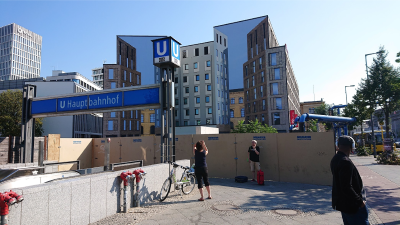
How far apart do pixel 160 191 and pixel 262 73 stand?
1775 inches

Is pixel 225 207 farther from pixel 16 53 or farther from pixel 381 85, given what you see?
pixel 16 53

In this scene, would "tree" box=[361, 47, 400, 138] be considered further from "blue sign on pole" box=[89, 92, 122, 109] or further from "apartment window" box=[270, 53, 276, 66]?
"blue sign on pole" box=[89, 92, 122, 109]

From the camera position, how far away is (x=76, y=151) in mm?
16031

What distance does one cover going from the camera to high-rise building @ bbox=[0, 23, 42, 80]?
122 m

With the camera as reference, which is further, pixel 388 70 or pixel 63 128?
pixel 63 128

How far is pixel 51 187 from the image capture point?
463 centimetres

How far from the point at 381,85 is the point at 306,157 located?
2157cm

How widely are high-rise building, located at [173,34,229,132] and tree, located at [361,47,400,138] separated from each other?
33961mm

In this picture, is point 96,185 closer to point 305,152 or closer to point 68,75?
point 305,152

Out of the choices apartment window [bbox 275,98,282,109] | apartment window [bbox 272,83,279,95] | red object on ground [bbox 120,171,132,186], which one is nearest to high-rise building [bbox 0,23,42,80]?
apartment window [bbox 272,83,279,95]

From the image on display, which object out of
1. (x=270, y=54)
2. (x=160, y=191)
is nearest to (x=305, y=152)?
(x=160, y=191)

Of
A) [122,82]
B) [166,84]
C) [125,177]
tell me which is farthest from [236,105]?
[125,177]

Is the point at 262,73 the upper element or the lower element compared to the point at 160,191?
upper

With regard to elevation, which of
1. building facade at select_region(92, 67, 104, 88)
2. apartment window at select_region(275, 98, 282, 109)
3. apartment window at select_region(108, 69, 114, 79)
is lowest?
apartment window at select_region(275, 98, 282, 109)
